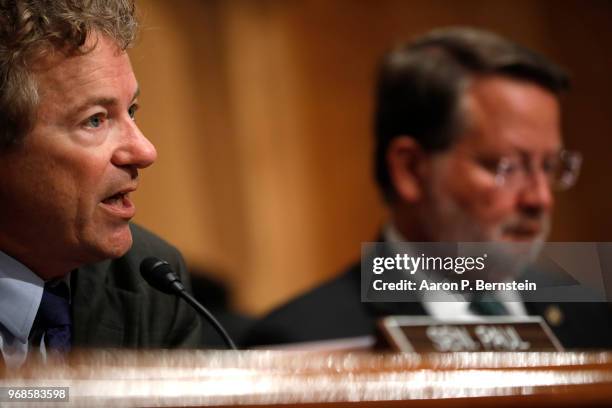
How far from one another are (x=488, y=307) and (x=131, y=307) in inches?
23.5

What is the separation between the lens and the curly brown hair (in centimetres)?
99

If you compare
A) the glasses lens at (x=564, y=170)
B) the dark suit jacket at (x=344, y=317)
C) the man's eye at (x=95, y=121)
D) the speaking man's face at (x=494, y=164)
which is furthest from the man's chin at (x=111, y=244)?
the glasses lens at (x=564, y=170)

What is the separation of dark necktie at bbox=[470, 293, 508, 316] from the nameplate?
0.04 metres

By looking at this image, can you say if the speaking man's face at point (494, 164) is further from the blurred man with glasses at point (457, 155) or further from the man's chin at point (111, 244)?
the man's chin at point (111, 244)

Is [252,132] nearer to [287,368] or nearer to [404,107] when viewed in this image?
[404,107]

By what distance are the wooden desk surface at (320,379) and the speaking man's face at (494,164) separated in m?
1.00

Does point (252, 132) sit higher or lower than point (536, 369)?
higher

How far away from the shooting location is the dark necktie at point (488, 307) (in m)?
1.45

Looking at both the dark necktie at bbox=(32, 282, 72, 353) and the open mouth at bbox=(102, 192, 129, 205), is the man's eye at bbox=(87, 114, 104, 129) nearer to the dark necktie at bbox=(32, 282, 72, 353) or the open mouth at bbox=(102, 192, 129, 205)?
the open mouth at bbox=(102, 192, 129, 205)

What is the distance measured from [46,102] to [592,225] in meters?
3.16

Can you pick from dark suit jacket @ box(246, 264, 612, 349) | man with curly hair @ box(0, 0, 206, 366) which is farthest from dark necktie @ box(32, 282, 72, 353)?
dark suit jacket @ box(246, 264, 612, 349)

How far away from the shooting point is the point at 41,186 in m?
1.02

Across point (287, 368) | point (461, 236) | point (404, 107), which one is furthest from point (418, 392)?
point (404, 107)

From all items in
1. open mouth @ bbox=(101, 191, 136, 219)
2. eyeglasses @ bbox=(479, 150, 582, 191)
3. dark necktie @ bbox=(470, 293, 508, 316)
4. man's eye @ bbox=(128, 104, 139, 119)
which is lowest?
dark necktie @ bbox=(470, 293, 508, 316)
